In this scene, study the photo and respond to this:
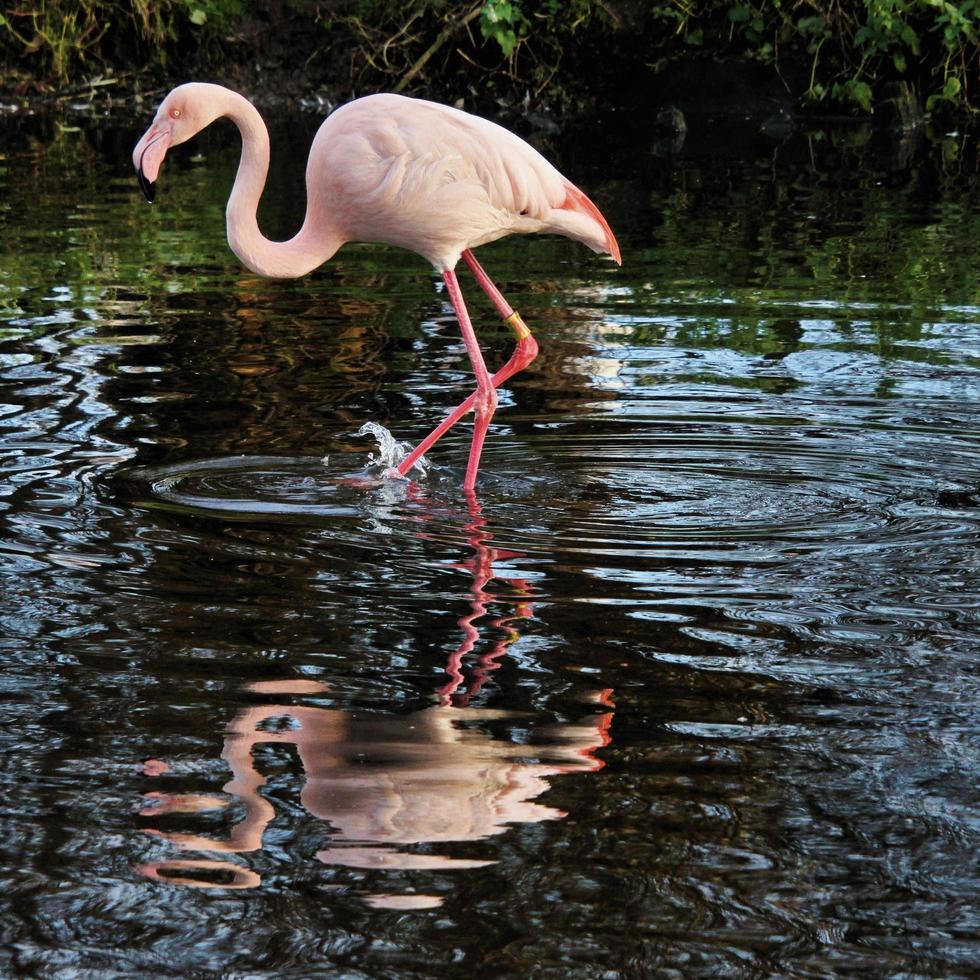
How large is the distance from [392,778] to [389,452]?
2571mm

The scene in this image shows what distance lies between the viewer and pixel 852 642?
379 cm

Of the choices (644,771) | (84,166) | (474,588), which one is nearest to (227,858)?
(644,771)

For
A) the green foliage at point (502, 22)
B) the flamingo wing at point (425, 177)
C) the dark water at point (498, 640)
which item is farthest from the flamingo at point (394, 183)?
the green foliage at point (502, 22)

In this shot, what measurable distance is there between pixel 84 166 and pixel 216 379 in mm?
7528

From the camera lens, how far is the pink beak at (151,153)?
5.20 metres

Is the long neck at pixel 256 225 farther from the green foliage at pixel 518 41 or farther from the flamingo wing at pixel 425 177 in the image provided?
the green foliage at pixel 518 41

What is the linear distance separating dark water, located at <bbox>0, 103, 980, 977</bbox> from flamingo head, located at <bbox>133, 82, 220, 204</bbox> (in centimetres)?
94

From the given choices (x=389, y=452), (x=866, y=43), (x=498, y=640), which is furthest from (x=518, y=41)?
(x=498, y=640)

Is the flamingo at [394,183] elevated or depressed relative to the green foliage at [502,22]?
depressed

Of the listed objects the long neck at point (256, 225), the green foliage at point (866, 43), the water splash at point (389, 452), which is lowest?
the water splash at point (389, 452)

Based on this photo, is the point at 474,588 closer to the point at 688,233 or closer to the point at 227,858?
the point at 227,858

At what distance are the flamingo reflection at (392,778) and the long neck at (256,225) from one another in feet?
7.63

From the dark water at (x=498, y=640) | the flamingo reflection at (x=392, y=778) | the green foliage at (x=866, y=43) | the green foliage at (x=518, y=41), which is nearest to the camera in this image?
the dark water at (x=498, y=640)

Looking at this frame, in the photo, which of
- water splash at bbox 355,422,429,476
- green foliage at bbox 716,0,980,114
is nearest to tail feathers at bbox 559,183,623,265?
water splash at bbox 355,422,429,476
